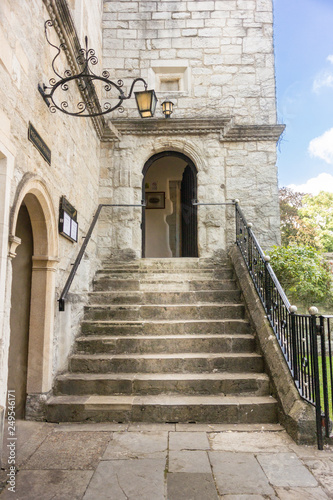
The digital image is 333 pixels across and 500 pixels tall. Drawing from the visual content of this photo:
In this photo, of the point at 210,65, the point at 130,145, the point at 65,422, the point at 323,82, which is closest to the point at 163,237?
the point at 130,145

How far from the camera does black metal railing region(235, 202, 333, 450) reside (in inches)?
109

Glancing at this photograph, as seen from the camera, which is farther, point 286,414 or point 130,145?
point 130,145

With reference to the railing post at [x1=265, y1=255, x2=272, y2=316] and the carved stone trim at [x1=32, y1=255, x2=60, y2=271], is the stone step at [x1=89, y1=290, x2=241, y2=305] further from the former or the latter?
the carved stone trim at [x1=32, y1=255, x2=60, y2=271]

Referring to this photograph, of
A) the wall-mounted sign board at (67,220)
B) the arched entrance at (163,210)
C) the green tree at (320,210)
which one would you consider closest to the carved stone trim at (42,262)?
the wall-mounted sign board at (67,220)

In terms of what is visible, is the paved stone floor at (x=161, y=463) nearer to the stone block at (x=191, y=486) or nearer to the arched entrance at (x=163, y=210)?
the stone block at (x=191, y=486)

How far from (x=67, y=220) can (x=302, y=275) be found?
3.48 meters

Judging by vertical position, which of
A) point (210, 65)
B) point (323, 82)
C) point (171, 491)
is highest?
point (323, 82)

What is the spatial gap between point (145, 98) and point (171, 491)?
4.23m

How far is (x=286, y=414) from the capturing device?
3.04 m

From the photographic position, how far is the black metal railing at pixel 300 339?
109 inches

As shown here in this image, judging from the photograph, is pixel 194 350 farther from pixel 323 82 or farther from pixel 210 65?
pixel 323 82

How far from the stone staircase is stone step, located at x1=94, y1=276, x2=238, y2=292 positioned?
Answer: 0.01 meters

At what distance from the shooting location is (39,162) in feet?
10.5

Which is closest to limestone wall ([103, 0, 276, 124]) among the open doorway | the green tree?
the open doorway
